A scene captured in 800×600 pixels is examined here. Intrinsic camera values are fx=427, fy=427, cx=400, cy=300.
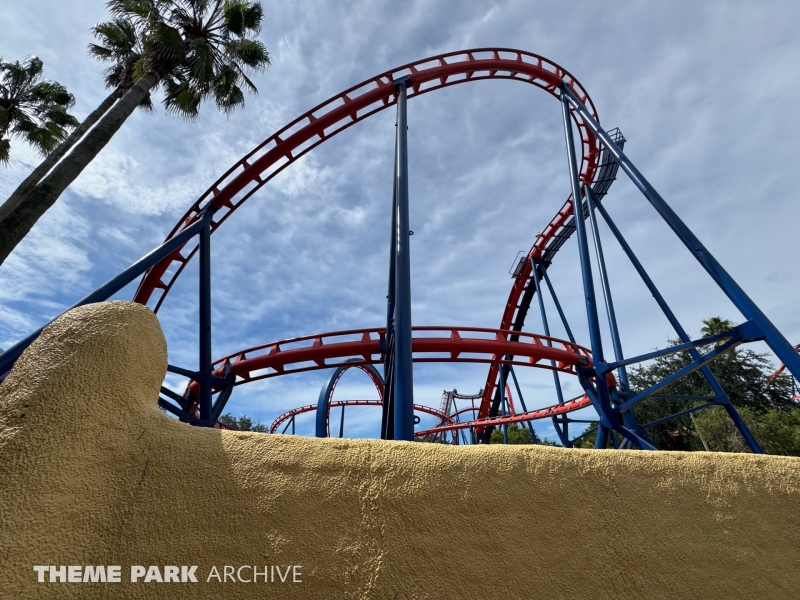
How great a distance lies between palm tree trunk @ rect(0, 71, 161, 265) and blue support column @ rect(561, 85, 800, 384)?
8083mm

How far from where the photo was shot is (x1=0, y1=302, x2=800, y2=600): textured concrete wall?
1368 mm

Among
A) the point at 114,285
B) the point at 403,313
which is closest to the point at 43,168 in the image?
the point at 114,285

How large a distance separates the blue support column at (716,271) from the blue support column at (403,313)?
377cm

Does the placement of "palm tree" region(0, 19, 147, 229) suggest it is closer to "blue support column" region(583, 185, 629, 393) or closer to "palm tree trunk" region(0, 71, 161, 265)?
"palm tree trunk" region(0, 71, 161, 265)

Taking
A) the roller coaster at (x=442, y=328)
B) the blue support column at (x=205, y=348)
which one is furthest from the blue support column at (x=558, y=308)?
the blue support column at (x=205, y=348)

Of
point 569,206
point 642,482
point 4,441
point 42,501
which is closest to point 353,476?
point 42,501

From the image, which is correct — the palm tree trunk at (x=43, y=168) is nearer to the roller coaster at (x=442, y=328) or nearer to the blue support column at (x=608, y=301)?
the roller coaster at (x=442, y=328)

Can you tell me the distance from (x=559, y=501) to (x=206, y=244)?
771 cm

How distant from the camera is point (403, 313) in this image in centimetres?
542

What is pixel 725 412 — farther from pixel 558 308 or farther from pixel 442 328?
pixel 442 328

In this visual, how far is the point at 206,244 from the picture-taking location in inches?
312

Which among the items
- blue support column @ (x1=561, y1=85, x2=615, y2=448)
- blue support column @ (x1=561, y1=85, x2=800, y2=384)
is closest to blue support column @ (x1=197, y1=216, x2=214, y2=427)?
blue support column @ (x1=561, y1=85, x2=615, y2=448)

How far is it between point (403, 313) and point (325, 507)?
389cm

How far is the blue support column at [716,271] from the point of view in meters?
4.81
